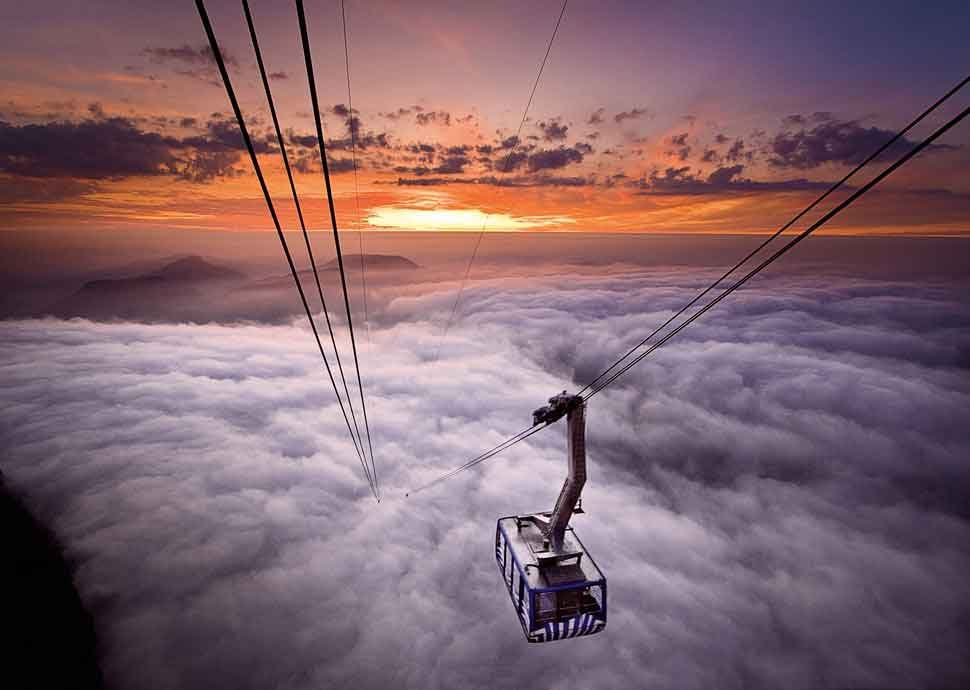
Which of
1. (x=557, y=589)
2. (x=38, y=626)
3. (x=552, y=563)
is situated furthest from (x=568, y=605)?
(x=38, y=626)

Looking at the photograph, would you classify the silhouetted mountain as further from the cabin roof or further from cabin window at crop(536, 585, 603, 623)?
cabin window at crop(536, 585, 603, 623)

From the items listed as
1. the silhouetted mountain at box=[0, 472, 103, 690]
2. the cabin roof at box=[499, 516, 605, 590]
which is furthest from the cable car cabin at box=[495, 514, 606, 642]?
the silhouetted mountain at box=[0, 472, 103, 690]

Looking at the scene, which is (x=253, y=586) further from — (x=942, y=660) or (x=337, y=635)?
(x=942, y=660)

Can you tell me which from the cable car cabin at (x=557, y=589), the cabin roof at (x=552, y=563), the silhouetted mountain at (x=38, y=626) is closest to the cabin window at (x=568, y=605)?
the cable car cabin at (x=557, y=589)

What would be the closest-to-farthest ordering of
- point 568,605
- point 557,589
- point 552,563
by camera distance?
1. point 557,589
2. point 552,563
3. point 568,605

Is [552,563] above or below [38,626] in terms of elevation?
above

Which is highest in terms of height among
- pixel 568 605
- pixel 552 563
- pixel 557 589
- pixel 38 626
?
pixel 557 589

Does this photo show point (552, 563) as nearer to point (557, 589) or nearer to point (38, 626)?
point (557, 589)

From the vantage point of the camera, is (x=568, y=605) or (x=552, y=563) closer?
(x=552, y=563)
